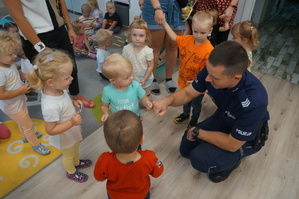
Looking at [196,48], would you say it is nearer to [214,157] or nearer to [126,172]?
[214,157]

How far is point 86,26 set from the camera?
4.11 metres

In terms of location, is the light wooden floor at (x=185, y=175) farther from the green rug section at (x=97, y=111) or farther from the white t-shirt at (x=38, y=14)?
the white t-shirt at (x=38, y=14)

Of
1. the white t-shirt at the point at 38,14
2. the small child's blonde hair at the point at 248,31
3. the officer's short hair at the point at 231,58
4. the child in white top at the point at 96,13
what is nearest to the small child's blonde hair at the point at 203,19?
the small child's blonde hair at the point at 248,31

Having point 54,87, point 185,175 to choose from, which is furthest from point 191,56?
point 54,87

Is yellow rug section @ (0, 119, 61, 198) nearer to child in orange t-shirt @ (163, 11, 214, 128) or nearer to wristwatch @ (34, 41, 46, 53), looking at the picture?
wristwatch @ (34, 41, 46, 53)

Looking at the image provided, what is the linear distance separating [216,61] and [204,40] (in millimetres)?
650

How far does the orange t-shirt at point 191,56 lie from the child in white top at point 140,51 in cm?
33

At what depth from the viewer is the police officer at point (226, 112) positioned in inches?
55.0

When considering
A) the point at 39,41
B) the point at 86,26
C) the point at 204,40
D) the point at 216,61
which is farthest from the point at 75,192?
the point at 86,26

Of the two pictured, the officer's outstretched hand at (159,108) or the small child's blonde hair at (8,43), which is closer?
the small child's blonde hair at (8,43)

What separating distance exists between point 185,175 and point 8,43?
1.71m

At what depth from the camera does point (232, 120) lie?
5.67 feet

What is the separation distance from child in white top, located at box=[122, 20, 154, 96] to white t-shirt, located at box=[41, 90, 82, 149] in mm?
955

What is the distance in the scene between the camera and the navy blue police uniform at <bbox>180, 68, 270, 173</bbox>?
1.49 m
